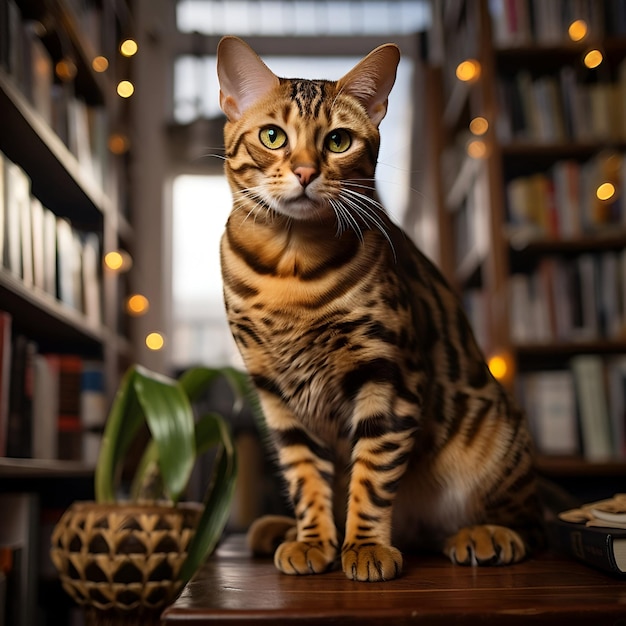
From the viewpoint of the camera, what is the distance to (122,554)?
103 cm

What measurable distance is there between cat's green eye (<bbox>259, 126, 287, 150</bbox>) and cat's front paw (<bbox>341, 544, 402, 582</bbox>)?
1.57ft

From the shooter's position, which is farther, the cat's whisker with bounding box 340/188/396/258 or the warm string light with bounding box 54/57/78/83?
the warm string light with bounding box 54/57/78/83

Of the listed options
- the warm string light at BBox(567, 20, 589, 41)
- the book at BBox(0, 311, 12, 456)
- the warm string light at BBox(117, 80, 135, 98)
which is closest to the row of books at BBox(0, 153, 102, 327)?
the book at BBox(0, 311, 12, 456)

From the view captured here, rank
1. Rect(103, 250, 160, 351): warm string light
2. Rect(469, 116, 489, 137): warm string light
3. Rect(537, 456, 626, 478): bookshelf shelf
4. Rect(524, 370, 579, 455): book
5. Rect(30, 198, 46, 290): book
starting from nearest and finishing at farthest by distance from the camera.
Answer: Rect(30, 198, 46, 290): book → Rect(537, 456, 626, 478): bookshelf shelf → Rect(524, 370, 579, 455): book → Rect(469, 116, 489, 137): warm string light → Rect(103, 250, 160, 351): warm string light

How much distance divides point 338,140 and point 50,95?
112 centimetres

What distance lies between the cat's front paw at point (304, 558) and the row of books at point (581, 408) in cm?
156

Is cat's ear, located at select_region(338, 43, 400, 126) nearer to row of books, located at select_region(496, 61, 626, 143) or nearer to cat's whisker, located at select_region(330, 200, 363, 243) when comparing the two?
cat's whisker, located at select_region(330, 200, 363, 243)

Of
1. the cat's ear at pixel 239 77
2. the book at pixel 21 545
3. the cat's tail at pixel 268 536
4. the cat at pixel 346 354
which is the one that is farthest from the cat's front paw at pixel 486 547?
the book at pixel 21 545

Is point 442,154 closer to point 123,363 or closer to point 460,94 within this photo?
point 460,94

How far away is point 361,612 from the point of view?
595 mm

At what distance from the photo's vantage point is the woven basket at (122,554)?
1.03 m

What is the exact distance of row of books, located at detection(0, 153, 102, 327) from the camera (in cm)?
135

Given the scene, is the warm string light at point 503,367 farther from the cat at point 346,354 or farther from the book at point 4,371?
the book at point 4,371

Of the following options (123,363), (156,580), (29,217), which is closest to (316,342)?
(156,580)
